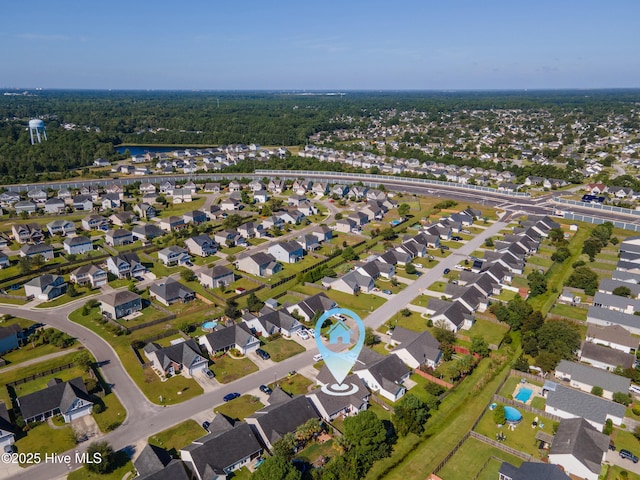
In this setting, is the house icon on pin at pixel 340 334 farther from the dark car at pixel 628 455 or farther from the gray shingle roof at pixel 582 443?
the dark car at pixel 628 455

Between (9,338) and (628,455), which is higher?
(9,338)

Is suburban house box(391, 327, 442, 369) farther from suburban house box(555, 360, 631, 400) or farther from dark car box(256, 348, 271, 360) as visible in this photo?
dark car box(256, 348, 271, 360)

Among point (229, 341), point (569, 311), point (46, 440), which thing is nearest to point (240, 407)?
point (229, 341)

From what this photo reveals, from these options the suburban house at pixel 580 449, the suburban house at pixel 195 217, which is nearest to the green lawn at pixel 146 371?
the suburban house at pixel 580 449

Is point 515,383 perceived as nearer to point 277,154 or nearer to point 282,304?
point 282,304

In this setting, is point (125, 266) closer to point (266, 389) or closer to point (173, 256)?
point (173, 256)

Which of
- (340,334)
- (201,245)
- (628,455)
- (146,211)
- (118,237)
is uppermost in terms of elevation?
(340,334)
